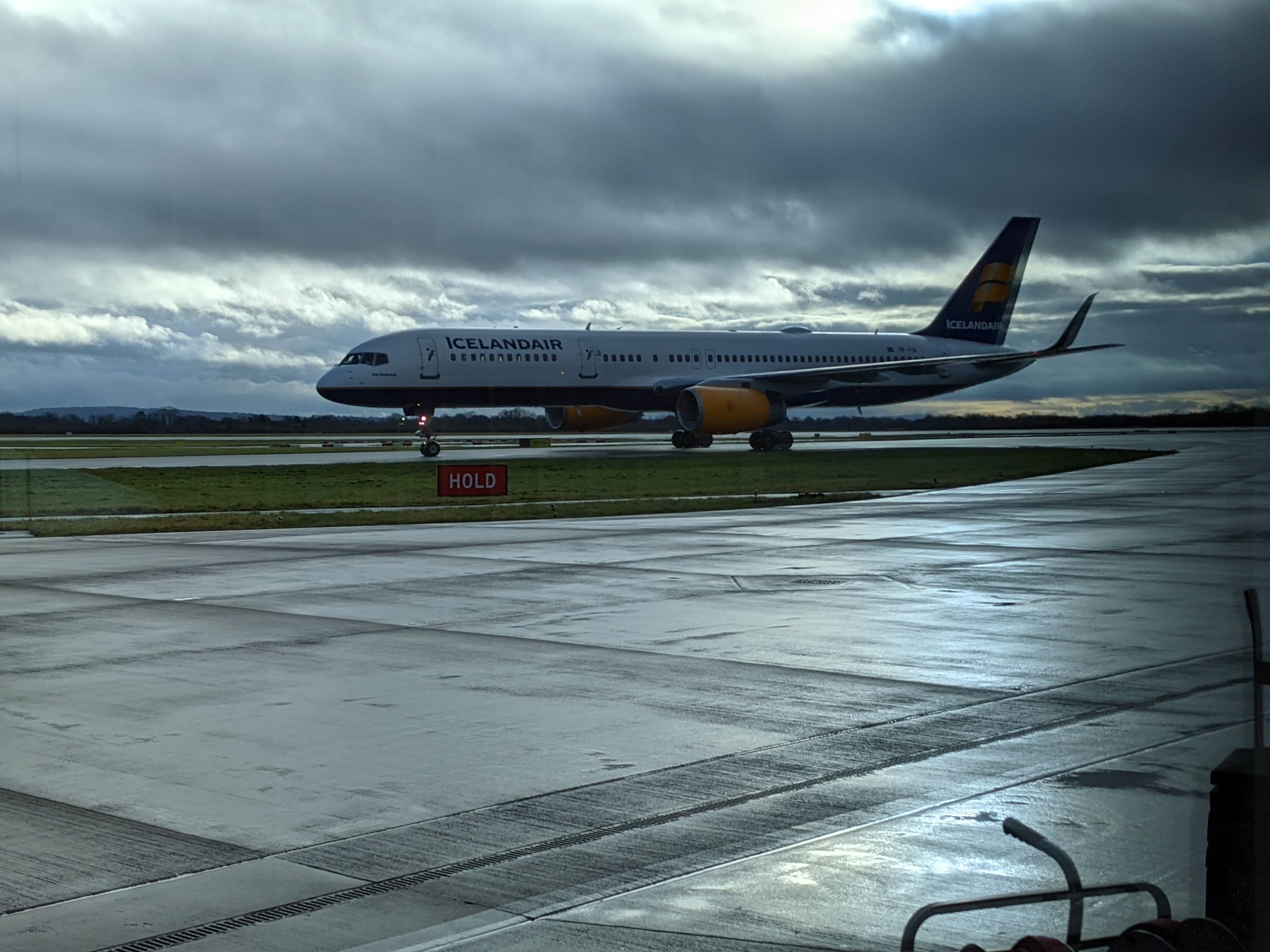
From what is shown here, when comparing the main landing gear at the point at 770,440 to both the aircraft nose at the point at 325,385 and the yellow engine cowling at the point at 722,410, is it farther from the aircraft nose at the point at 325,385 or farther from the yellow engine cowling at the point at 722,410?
the aircraft nose at the point at 325,385

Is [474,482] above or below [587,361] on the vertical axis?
below

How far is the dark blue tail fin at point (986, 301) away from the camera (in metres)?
62.4

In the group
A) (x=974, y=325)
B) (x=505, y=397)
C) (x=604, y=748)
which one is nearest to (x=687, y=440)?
(x=505, y=397)

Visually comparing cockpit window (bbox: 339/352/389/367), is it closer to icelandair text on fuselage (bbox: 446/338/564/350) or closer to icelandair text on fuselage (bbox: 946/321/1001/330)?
icelandair text on fuselage (bbox: 446/338/564/350)

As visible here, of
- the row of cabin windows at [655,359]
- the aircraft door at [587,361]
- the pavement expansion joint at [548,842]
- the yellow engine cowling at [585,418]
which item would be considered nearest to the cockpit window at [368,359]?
the row of cabin windows at [655,359]

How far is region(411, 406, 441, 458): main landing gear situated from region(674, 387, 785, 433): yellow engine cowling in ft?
28.5

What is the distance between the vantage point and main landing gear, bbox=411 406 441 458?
46.3 m

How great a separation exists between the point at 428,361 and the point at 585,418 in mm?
10388

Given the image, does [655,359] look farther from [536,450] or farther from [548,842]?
[548,842]

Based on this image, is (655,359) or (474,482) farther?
(655,359)

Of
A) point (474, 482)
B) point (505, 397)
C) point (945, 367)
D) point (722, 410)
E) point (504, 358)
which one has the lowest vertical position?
point (474, 482)

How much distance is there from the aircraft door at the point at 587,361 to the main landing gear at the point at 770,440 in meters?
7.03

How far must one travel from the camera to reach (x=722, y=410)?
157 ft

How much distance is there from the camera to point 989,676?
380 inches
